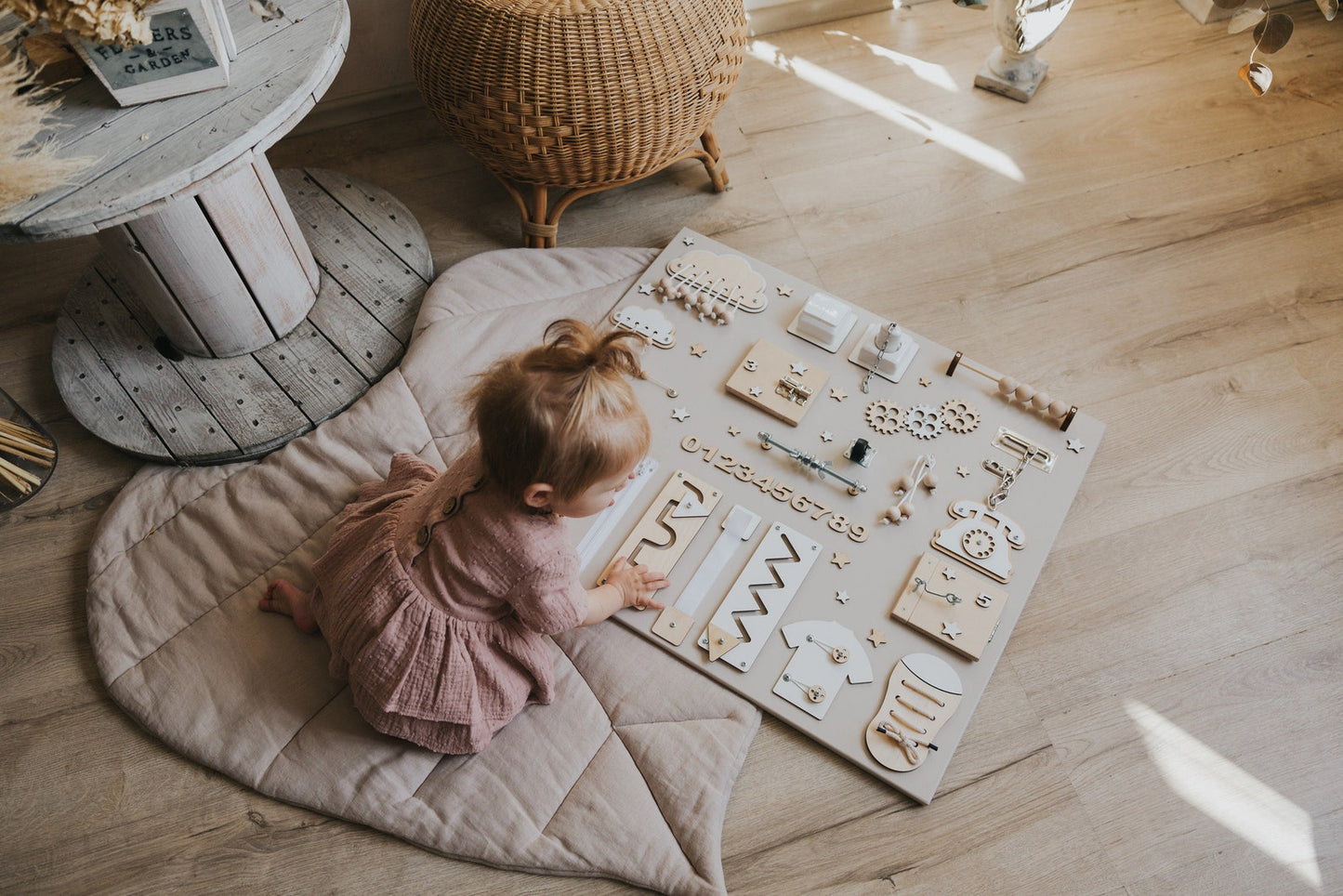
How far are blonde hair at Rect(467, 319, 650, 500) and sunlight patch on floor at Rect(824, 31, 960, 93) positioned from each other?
147 centimetres

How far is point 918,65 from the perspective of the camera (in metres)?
2.17

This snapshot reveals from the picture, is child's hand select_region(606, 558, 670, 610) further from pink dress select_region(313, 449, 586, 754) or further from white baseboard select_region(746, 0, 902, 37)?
white baseboard select_region(746, 0, 902, 37)

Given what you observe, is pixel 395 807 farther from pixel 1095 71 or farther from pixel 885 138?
pixel 1095 71

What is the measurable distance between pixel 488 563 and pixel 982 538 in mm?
823

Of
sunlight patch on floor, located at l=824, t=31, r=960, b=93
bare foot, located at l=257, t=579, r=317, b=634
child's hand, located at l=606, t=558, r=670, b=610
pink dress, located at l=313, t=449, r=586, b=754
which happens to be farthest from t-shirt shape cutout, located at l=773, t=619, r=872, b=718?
sunlight patch on floor, located at l=824, t=31, r=960, b=93

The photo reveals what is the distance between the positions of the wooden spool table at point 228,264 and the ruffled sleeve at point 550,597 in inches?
25.9

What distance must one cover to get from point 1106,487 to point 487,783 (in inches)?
46.4

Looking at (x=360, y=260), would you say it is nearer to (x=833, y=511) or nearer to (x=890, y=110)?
(x=833, y=511)

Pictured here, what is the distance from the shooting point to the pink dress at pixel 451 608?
118cm

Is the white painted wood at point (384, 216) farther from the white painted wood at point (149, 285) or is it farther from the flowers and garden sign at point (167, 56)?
the flowers and garden sign at point (167, 56)

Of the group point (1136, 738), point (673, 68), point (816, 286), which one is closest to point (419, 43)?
point (673, 68)

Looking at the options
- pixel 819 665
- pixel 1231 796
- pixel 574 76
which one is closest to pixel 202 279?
pixel 574 76

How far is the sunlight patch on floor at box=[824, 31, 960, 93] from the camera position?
2.14 m

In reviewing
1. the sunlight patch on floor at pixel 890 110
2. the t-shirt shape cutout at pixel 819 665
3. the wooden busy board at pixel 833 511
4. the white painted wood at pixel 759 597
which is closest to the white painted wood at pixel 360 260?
the wooden busy board at pixel 833 511
